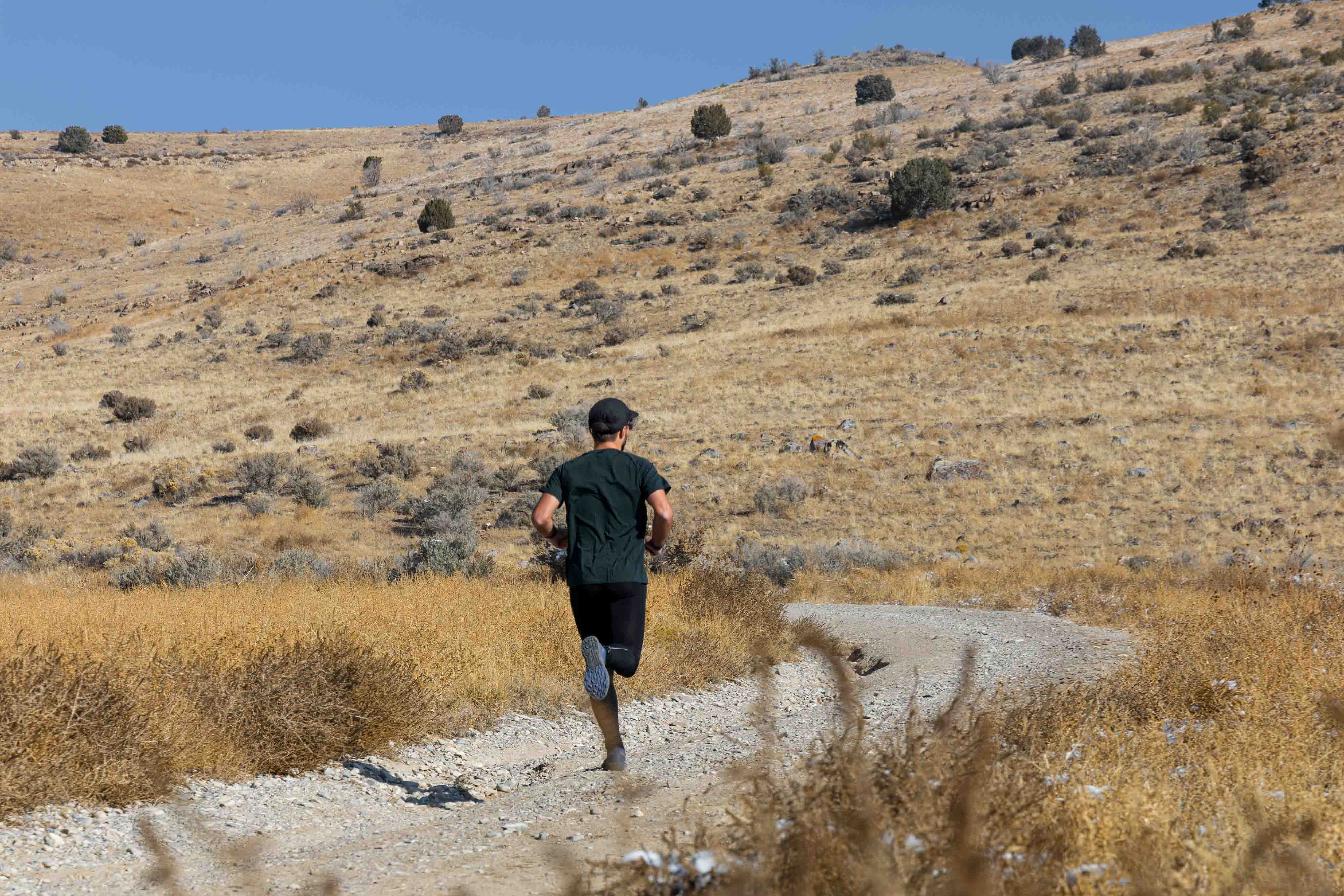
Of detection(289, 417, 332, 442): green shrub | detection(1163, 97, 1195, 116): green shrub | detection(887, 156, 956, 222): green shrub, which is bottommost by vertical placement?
detection(289, 417, 332, 442): green shrub

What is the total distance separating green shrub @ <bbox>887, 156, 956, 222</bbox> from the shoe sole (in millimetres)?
44184

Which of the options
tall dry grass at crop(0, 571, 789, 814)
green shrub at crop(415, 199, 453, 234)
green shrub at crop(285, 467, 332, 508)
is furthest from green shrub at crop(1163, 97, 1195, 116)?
tall dry grass at crop(0, 571, 789, 814)

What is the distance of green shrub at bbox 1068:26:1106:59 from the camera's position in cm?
7994

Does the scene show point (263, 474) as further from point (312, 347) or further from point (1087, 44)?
point (1087, 44)

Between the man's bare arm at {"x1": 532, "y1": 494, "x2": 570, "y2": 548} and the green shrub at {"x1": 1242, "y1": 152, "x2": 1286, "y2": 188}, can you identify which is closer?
the man's bare arm at {"x1": 532, "y1": 494, "x2": 570, "y2": 548}

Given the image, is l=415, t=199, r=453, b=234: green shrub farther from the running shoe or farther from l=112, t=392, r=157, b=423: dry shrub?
the running shoe

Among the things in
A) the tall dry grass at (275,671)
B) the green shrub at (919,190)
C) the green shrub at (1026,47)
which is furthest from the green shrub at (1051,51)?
the tall dry grass at (275,671)

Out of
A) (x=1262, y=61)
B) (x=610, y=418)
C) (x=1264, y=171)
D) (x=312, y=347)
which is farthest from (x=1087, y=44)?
(x=610, y=418)

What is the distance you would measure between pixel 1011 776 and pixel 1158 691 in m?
3.39

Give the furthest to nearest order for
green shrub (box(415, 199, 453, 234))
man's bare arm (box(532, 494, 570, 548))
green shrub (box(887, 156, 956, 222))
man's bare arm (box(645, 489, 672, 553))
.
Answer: green shrub (box(415, 199, 453, 234)) → green shrub (box(887, 156, 956, 222)) → man's bare arm (box(532, 494, 570, 548)) → man's bare arm (box(645, 489, 672, 553))

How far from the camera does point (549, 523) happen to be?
5184mm

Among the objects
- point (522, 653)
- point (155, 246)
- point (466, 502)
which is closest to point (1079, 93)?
point (466, 502)

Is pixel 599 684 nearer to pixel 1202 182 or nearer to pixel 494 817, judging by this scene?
pixel 494 817

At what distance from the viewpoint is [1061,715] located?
4895 millimetres
